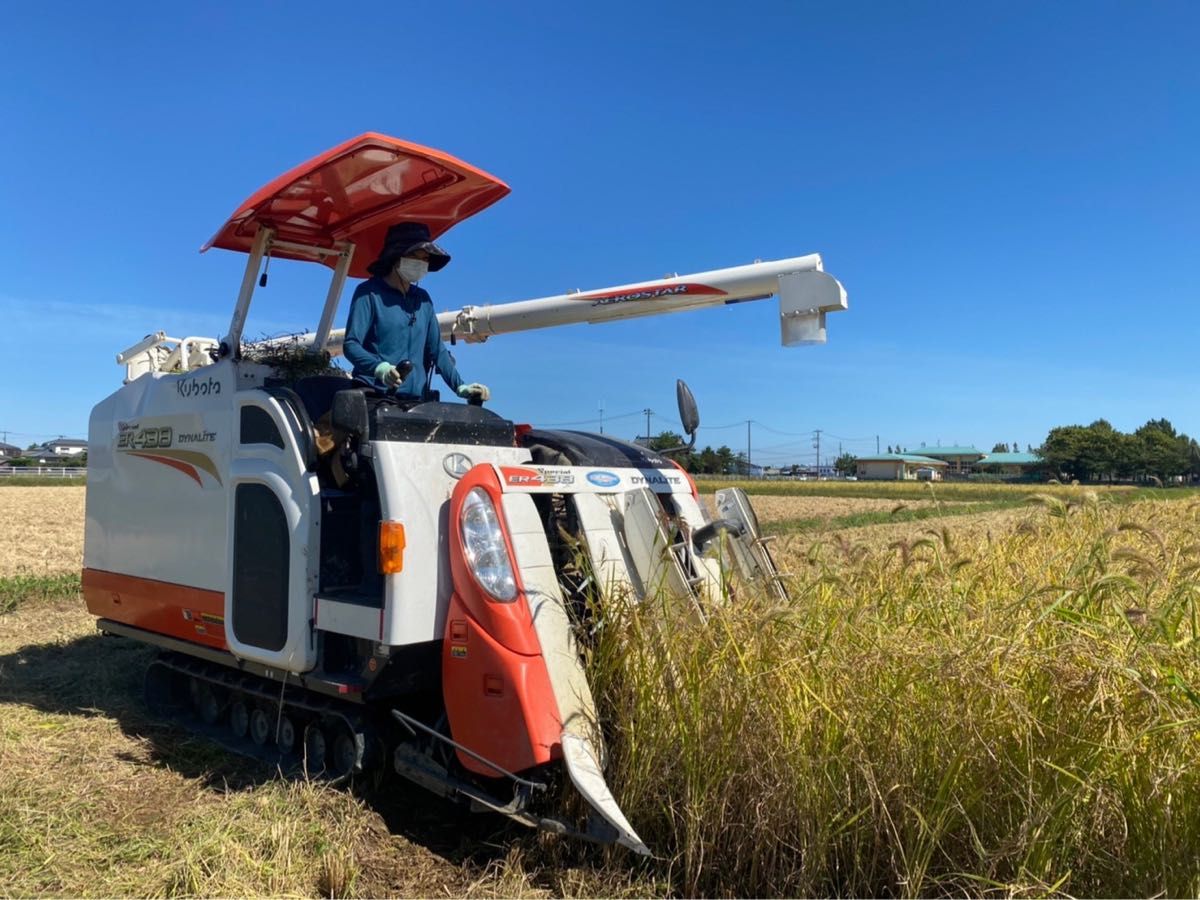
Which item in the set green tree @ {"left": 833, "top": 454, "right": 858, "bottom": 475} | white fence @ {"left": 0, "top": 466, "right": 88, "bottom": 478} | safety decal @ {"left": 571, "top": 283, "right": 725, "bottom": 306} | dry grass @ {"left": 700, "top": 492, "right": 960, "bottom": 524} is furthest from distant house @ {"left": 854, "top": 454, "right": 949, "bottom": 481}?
safety decal @ {"left": 571, "top": 283, "right": 725, "bottom": 306}

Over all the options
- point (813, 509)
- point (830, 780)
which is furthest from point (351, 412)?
point (813, 509)

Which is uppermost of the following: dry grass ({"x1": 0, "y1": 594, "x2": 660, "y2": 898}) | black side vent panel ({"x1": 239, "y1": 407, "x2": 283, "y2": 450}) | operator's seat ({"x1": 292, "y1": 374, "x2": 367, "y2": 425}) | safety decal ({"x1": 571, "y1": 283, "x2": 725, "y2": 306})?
safety decal ({"x1": 571, "y1": 283, "x2": 725, "y2": 306})

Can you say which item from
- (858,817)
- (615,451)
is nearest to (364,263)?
(615,451)

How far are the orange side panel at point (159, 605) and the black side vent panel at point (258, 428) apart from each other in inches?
37.1

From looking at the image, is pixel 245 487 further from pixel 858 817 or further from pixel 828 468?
pixel 828 468

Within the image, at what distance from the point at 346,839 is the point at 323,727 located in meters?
0.99

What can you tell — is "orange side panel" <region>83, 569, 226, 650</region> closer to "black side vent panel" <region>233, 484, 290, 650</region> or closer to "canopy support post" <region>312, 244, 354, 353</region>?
"black side vent panel" <region>233, 484, 290, 650</region>

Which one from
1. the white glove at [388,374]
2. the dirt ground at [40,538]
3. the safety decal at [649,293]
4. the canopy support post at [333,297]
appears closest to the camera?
the white glove at [388,374]

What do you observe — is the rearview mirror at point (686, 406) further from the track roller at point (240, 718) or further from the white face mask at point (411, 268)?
the track roller at point (240, 718)

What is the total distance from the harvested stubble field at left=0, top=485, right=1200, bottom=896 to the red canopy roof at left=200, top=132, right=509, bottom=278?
288 cm

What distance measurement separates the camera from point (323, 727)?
179 inches

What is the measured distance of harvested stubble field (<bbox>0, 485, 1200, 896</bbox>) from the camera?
262 cm

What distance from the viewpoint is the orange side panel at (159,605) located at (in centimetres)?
500

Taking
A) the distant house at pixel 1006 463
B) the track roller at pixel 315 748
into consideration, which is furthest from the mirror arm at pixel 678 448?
the distant house at pixel 1006 463
